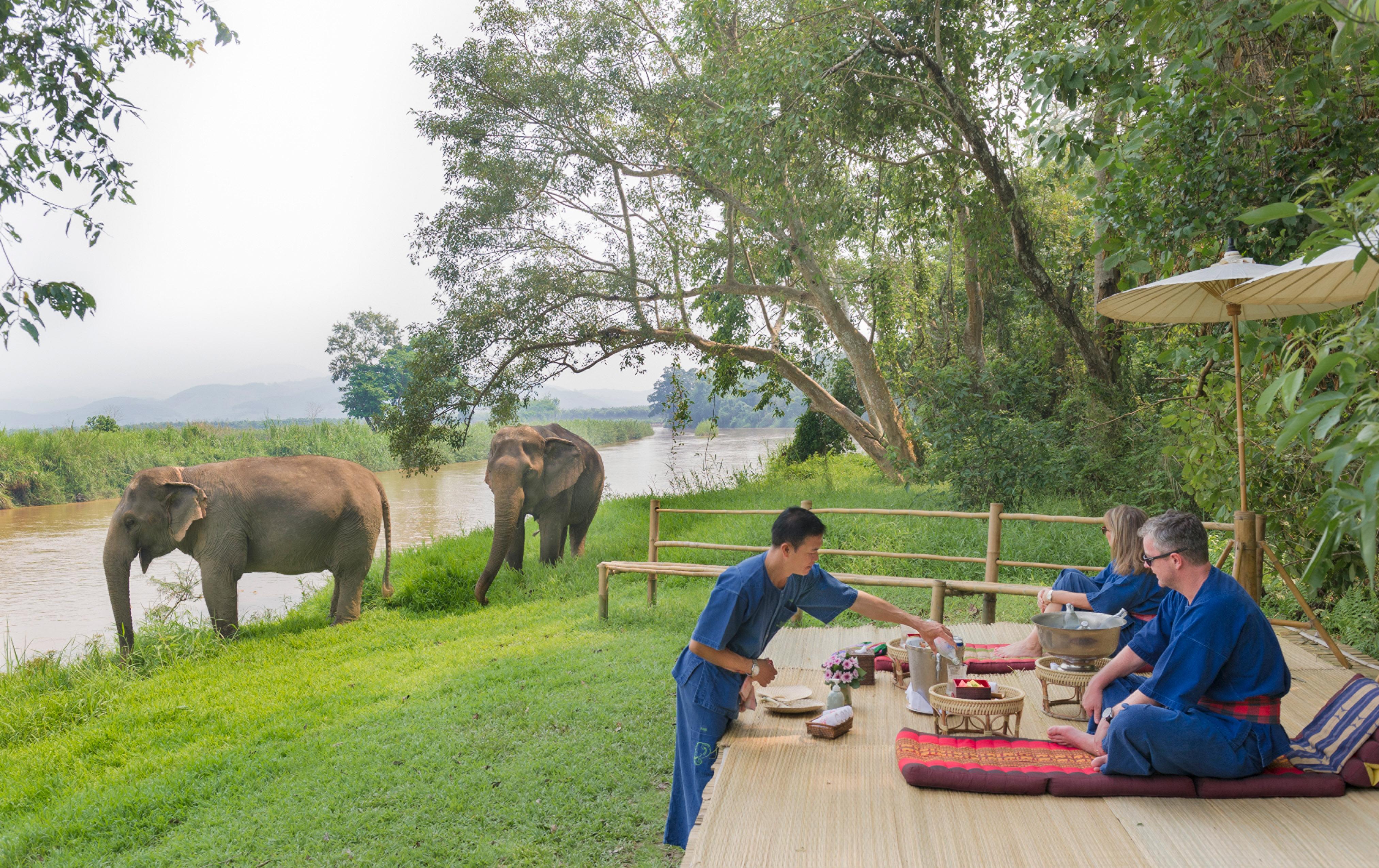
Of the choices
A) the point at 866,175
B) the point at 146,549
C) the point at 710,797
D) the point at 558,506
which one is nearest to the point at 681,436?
the point at 558,506

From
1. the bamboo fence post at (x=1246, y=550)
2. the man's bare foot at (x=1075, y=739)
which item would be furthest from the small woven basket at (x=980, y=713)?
the bamboo fence post at (x=1246, y=550)

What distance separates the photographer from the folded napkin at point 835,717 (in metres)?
2.61

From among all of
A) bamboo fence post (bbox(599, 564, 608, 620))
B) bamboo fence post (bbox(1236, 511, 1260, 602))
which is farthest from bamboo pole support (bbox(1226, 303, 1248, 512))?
bamboo fence post (bbox(599, 564, 608, 620))

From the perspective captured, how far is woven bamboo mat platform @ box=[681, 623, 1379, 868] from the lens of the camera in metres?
1.95

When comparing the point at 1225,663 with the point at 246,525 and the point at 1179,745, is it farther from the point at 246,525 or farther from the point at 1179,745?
the point at 246,525

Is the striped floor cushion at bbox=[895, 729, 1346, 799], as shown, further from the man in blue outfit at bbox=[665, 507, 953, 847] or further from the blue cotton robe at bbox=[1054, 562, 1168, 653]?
the blue cotton robe at bbox=[1054, 562, 1168, 653]

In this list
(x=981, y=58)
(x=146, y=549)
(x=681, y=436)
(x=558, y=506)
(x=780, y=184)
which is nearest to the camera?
(x=146, y=549)

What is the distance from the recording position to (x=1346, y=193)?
149 centimetres

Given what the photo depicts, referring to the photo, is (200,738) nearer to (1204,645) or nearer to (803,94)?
(1204,645)

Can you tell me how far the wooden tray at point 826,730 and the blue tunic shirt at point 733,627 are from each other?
0.27m

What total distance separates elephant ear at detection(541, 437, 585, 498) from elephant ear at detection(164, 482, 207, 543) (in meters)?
3.51

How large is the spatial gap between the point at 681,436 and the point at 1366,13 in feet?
40.5

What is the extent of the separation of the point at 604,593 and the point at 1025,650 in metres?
4.10

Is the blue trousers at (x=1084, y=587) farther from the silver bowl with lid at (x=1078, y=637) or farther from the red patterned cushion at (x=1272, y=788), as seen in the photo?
the red patterned cushion at (x=1272, y=788)
